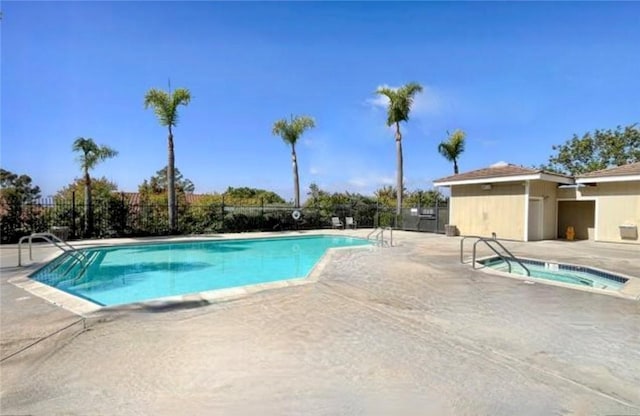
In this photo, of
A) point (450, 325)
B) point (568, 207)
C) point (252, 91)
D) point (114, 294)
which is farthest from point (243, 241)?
point (568, 207)

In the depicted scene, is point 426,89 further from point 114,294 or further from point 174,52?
point 114,294

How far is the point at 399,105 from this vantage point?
2272 cm

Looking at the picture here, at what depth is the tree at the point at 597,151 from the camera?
26328 millimetres

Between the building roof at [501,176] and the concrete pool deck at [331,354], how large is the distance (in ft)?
35.1

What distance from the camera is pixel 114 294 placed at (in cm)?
748

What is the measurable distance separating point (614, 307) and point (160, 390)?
21.2ft

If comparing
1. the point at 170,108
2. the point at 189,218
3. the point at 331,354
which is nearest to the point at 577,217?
the point at 331,354

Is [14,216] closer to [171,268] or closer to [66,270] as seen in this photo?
[66,270]

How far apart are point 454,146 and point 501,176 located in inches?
378

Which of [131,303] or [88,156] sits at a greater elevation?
[88,156]

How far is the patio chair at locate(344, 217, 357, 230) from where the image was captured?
2223 cm

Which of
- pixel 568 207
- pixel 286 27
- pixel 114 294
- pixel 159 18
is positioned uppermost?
pixel 286 27

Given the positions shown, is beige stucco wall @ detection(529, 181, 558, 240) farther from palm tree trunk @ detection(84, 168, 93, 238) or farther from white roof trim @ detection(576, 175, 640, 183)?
palm tree trunk @ detection(84, 168, 93, 238)

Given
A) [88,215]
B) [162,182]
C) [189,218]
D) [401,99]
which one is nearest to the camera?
[88,215]
